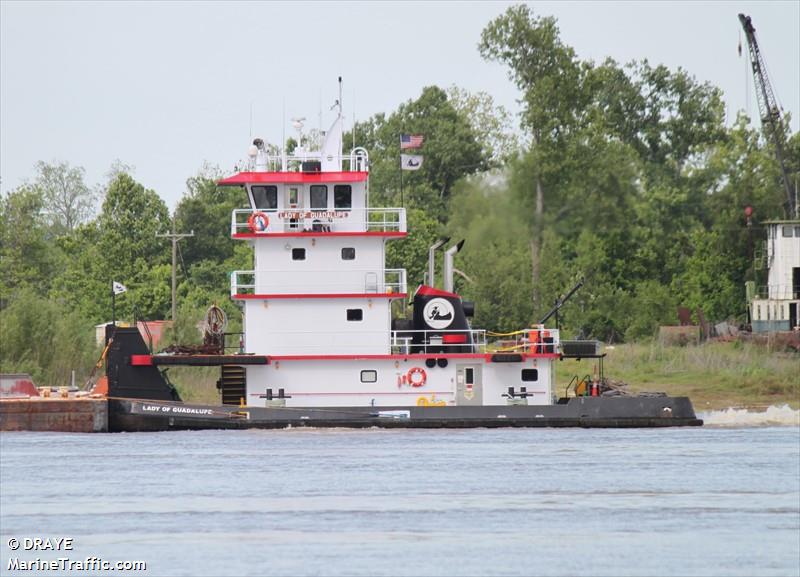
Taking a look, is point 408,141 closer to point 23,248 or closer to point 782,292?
point 782,292

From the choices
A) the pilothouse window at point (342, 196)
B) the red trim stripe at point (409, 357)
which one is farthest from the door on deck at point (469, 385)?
the pilothouse window at point (342, 196)

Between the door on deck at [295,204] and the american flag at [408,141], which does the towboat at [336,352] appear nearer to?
the door on deck at [295,204]

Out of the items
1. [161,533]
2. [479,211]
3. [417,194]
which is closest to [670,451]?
[161,533]

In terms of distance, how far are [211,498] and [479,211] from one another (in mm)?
31317

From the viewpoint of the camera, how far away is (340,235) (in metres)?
41.4

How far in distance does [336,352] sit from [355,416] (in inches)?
65.0

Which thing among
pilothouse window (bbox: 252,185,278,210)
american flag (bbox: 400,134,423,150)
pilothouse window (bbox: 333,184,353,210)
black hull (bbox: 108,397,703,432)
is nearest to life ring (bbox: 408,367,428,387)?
black hull (bbox: 108,397,703,432)

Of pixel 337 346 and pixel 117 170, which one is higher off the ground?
pixel 117 170

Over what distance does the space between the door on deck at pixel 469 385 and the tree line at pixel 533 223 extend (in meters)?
16.9

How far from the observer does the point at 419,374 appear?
41406mm

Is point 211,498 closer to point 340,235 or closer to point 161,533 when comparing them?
point 161,533

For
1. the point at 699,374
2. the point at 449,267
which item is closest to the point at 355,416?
the point at 449,267

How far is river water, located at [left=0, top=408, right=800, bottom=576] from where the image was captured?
27.2 m

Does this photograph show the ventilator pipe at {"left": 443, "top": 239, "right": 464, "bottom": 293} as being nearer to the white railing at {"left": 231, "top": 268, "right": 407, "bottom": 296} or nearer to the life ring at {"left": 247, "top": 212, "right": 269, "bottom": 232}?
the white railing at {"left": 231, "top": 268, "right": 407, "bottom": 296}
